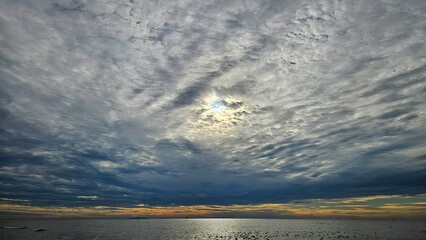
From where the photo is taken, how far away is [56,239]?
111188 millimetres

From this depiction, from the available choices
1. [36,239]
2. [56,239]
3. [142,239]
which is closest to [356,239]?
[142,239]

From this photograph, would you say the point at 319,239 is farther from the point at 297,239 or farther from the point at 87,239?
the point at 87,239

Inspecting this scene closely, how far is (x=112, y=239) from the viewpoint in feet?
378

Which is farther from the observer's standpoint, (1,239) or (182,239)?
(182,239)

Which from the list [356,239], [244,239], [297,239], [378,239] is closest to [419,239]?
[378,239]

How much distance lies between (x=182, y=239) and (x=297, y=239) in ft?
162

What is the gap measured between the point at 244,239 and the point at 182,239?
2671 cm

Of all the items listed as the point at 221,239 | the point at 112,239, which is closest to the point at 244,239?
the point at 221,239

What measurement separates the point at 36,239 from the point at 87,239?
2087cm

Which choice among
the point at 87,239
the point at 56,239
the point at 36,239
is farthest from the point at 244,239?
the point at 36,239

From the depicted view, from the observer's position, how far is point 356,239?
113 m

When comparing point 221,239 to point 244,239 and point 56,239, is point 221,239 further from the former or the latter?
point 56,239

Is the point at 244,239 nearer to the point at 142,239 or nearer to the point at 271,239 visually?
the point at 271,239

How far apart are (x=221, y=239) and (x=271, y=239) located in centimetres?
2123
